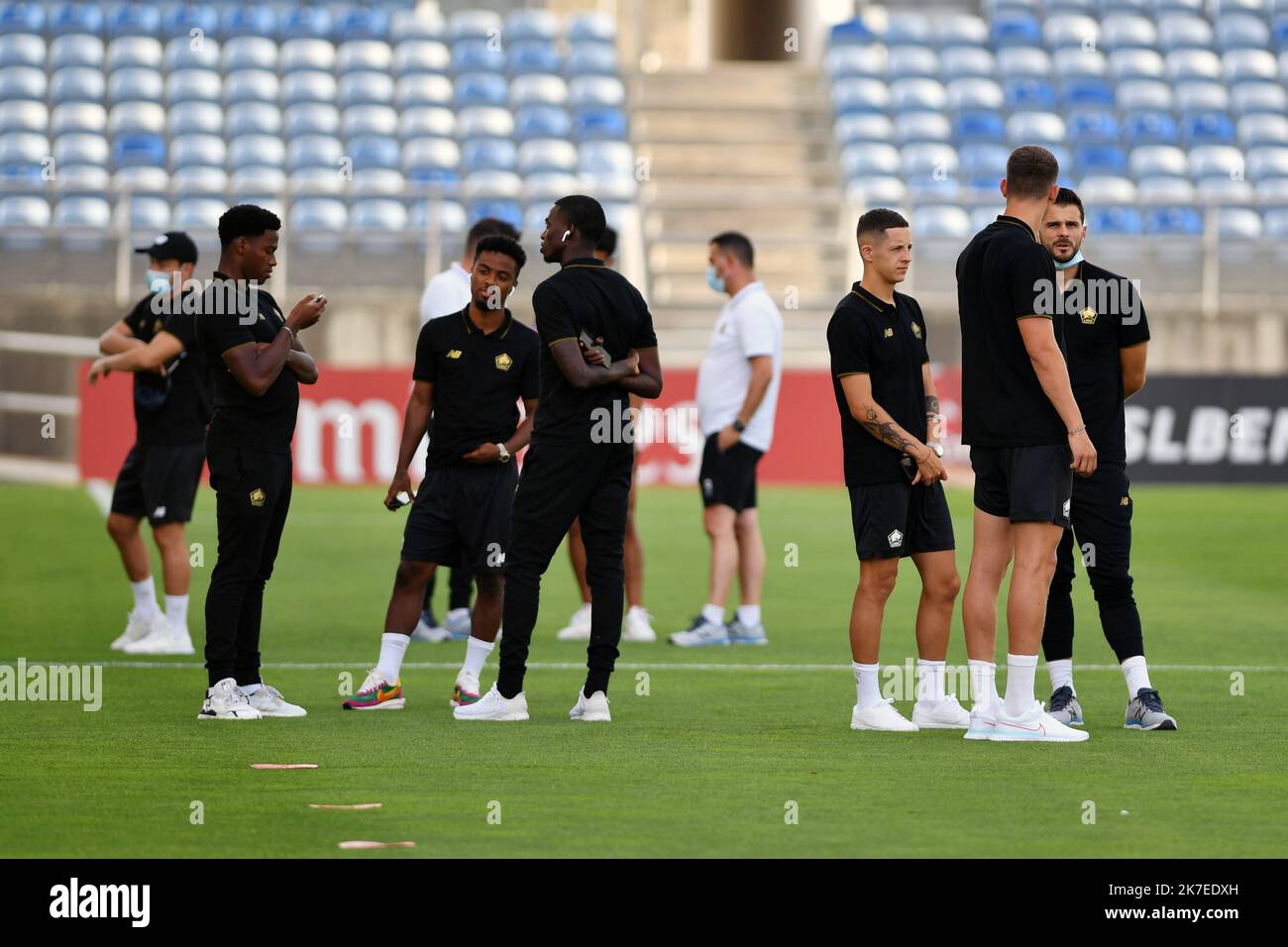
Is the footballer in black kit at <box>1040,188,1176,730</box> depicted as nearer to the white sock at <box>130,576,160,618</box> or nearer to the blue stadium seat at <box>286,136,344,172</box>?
the white sock at <box>130,576,160,618</box>

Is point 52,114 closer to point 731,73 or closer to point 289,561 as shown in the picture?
point 731,73

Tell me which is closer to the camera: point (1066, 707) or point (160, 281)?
point (1066, 707)

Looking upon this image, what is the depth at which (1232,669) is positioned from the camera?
33.7 feet

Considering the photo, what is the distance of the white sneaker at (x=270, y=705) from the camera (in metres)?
8.41

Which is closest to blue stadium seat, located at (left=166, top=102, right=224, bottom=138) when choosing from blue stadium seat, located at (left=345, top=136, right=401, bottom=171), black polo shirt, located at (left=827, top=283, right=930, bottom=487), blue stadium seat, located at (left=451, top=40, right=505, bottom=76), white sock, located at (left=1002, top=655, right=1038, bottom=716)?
blue stadium seat, located at (left=345, top=136, right=401, bottom=171)

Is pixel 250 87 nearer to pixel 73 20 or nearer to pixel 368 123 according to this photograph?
pixel 368 123

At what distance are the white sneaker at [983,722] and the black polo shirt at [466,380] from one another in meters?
2.36

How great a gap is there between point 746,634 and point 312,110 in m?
18.3

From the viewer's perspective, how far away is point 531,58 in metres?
29.9

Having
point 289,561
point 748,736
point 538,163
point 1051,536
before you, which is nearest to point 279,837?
point 748,736

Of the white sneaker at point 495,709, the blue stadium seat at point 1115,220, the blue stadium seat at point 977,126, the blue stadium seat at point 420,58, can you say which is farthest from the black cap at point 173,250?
the blue stadium seat at point 977,126

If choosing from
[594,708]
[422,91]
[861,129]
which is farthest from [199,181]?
[594,708]

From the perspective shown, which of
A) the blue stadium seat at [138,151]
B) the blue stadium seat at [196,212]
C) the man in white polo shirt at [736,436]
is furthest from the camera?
the blue stadium seat at [138,151]

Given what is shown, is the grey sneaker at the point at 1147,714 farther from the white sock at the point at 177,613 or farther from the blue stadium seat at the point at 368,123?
the blue stadium seat at the point at 368,123
